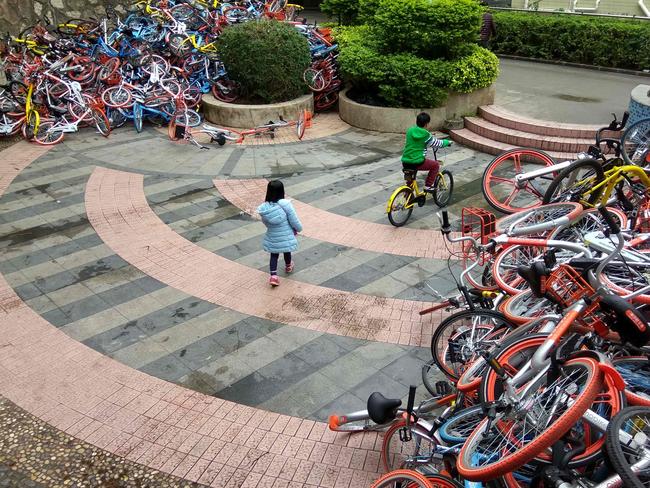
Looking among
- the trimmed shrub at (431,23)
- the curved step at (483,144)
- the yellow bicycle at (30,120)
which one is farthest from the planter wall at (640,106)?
the yellow bicycle at (30,120)

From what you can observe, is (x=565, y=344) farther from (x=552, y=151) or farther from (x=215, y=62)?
(x=215, y=62)

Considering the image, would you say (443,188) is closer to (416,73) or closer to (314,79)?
(416,73)

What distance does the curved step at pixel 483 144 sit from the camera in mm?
10078

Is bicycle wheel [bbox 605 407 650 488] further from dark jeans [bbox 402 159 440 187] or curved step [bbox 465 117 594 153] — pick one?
curved step [bbox 465 117 594 153]

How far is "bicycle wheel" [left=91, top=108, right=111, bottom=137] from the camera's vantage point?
38.4ft

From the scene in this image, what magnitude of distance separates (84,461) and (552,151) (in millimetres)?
9438

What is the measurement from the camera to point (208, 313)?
19.6 feet

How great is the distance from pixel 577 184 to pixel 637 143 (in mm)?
2739

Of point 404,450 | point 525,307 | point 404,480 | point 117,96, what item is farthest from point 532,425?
point 117,96

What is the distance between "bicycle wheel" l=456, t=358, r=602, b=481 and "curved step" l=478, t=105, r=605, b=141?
8477mm

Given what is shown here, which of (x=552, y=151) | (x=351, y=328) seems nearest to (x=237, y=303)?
(x=351, y=328)

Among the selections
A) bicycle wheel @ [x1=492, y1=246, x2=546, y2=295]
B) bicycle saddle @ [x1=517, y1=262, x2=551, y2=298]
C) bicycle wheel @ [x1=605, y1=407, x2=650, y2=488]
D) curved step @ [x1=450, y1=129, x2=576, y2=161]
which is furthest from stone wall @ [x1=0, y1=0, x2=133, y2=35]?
bicycle wheel @ [x1=605, y1=407, x2=650, y2=488]

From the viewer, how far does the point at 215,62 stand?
13.4m

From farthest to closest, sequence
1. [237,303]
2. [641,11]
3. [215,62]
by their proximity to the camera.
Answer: [641,11] → [215,62] → [237,303]
